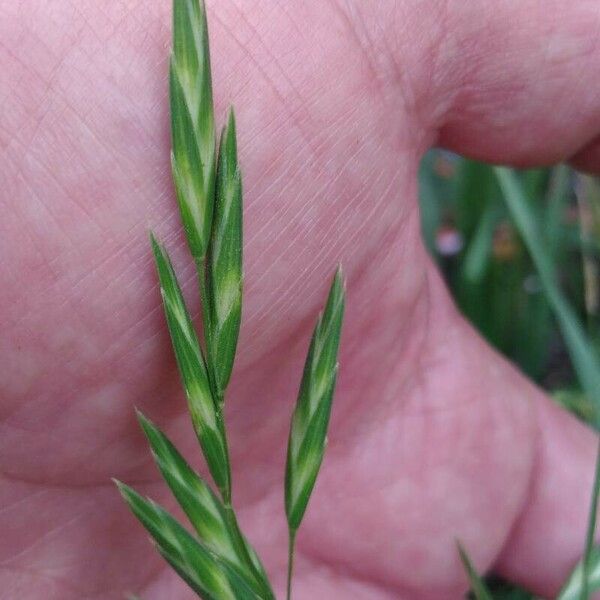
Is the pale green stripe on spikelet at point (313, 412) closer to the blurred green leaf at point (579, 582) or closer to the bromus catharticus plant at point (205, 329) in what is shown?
the bromus catharticus plant at point (205, 329)

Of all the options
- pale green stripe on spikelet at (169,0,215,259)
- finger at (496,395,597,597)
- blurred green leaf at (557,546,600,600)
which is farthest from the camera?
finger at (496,395,597,597)

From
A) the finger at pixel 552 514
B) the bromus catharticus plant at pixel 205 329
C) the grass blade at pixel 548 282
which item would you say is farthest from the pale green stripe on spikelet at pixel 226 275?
the finger at pixel 552 514

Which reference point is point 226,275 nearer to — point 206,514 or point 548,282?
point 206,514

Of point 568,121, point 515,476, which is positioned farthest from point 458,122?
point 515,476

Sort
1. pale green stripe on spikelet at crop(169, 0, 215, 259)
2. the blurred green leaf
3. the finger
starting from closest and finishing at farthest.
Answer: pale green stripe on spikelet at crop(169, 0, 215, 259) < the blurred green leaf < the finger

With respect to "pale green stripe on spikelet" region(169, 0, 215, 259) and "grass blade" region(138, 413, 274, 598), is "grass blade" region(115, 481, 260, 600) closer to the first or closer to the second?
"grass blade" region(138, 413, 274, 598)

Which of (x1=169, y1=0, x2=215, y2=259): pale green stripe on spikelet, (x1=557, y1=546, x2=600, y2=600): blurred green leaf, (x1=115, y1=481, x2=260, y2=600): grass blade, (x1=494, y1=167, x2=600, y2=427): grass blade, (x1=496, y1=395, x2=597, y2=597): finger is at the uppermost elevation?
(x1=169, y1=0, x2=215, y2=259): pale green stripe on spikelet

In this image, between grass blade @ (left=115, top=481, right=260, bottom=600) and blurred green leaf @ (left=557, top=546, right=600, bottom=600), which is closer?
grass blade @ (left=115, top=481, right=260, bottom=600)

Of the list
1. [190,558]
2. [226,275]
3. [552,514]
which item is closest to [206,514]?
[190,558]

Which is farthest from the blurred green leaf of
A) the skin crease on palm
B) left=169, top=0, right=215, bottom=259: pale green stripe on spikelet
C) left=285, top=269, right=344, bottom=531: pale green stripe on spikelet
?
left=169, top=0, right=215, bottom=259: pale green stripe on spikelet
